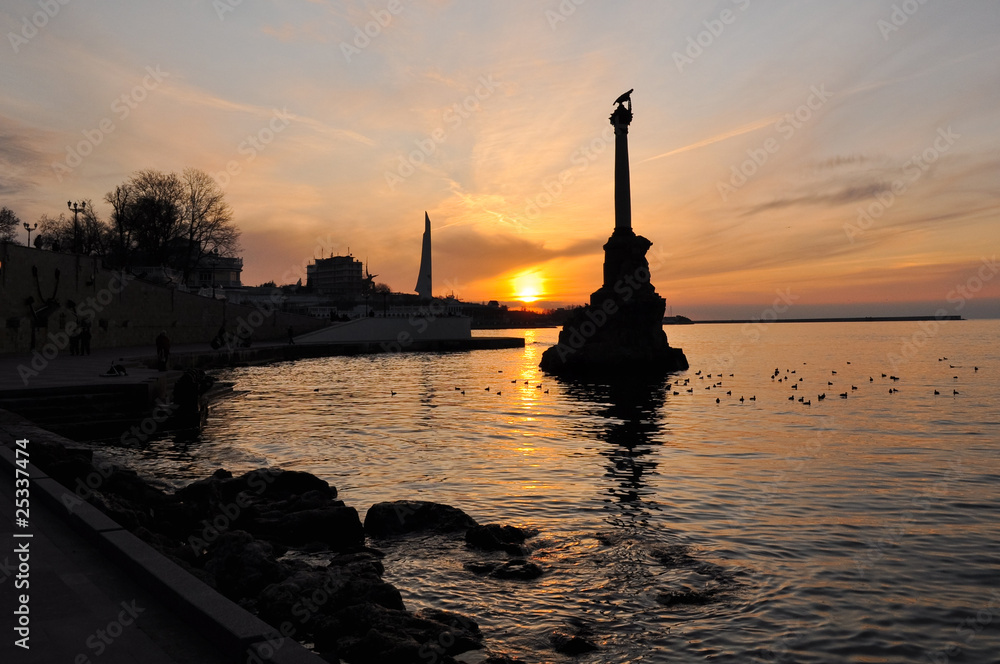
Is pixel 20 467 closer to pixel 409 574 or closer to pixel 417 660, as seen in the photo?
pixel 409 574

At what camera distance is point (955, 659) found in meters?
7.28

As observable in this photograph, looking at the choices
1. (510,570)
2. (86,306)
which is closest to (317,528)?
(510,570)

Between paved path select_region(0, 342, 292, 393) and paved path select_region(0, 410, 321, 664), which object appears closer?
paved path select_region(0, 410, 321, 664)

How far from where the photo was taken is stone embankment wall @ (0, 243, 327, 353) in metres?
32.3

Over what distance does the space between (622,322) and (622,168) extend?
39.0ft

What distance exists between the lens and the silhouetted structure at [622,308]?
53.2 meters

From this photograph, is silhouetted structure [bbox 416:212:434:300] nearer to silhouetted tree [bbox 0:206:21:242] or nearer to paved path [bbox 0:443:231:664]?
silhouetted tree [bbox 0:206:21:242]

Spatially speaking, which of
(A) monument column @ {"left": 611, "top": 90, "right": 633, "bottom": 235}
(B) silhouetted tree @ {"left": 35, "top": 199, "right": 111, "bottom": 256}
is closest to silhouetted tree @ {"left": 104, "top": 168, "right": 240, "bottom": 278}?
(B) silhouetted tree @ {"left": 35, "top": 199, "right": 111, "bottom": 256}

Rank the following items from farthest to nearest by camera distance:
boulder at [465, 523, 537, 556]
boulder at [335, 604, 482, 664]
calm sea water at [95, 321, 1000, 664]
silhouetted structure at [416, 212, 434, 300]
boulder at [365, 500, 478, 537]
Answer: silhouetted structure at [416, 212, 434, 300], boulder at [365, 500, 478, 537], boulder at [465, 523, 537, 556], calm sea water at [95, 321, 1000, 664], boulder at [335, 604, 482, 664]

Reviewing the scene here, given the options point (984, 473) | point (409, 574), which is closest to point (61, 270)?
point (409, 574)

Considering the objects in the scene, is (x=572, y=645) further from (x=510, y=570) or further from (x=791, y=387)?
(x=791, y=387)

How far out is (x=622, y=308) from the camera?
5306 cm

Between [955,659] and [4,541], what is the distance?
9.64 metres

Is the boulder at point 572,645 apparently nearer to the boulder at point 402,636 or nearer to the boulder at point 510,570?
the boulder at point 402,636
